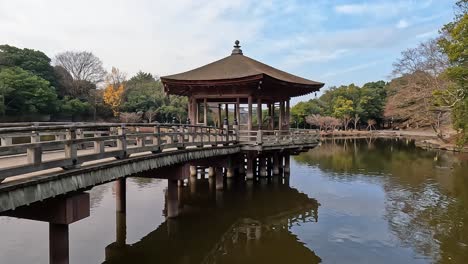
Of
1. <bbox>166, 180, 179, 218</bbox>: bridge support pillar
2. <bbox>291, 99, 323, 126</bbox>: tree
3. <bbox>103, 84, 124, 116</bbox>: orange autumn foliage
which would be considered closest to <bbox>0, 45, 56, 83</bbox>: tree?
<bbox>103, 84, 124, 116</bbox>: orange autumn foliage

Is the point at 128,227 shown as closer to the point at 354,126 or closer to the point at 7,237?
the point at 7,237

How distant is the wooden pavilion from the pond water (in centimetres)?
418

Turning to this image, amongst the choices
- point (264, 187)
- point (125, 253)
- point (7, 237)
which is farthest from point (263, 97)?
point (7, 237)

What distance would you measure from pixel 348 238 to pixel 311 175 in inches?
458

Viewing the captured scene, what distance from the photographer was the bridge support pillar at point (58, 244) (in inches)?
251

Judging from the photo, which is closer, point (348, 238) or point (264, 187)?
point (348, 238)

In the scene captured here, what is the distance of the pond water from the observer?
9164mm

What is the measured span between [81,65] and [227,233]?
55104 mm

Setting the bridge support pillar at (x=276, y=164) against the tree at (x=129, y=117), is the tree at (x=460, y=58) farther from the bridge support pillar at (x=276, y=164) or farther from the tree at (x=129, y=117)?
the tree at (x=129, y=117)

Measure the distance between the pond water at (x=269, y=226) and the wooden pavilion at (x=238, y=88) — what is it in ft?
13.7

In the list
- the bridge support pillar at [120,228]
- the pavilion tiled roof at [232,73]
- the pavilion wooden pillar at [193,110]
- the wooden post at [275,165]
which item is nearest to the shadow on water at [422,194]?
the wooden post at [275,165]

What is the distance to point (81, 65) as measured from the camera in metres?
57.6

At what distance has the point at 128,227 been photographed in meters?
11.1

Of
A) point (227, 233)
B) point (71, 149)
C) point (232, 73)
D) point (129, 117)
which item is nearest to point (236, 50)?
point (232, 73)
